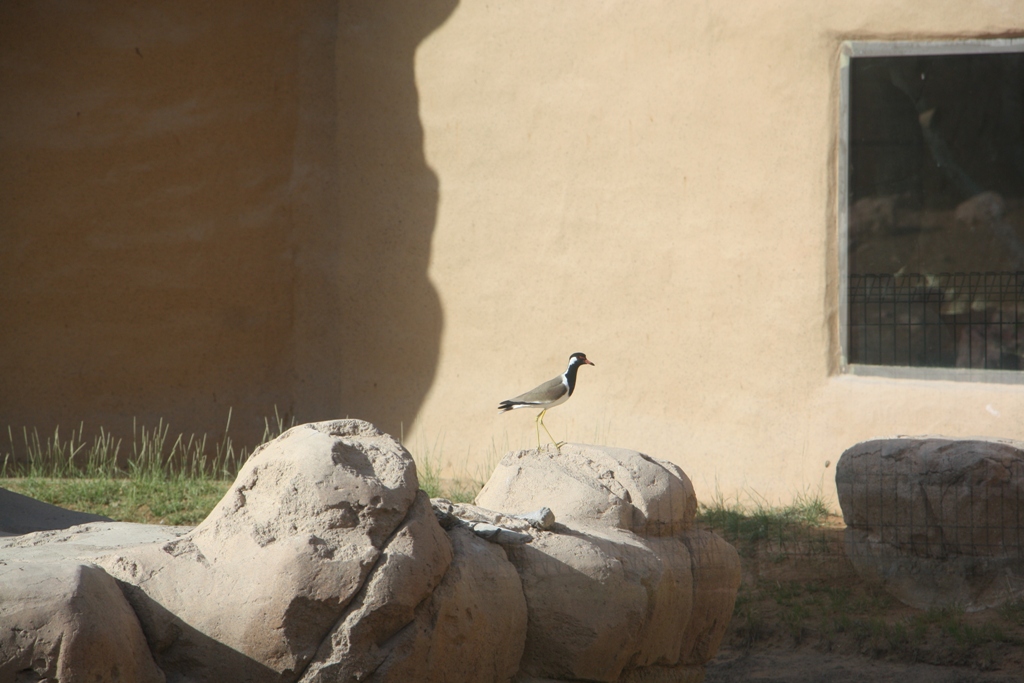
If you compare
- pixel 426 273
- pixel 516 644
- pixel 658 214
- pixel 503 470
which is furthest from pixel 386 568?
pixel 426 273

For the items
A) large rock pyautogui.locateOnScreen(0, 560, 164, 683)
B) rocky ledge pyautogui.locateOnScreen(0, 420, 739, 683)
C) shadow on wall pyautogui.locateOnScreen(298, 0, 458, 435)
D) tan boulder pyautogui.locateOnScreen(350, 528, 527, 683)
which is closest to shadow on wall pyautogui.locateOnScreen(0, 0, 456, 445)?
shadow on wall pyautogui.locateOnScreen(298, 0, 458, 435)

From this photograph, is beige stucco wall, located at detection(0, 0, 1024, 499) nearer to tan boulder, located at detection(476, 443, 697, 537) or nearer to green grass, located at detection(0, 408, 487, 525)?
green grass, located at detection(0, 408, 487, 525)

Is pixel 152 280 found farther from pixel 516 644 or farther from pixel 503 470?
pixel 516 644

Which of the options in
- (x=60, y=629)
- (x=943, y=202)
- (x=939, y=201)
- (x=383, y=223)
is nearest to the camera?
(x=60, y=629)

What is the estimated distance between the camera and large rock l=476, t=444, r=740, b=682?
11.9ft

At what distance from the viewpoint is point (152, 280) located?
849 cm

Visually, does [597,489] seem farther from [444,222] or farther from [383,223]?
[383,223]

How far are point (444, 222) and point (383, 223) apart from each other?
57 cm

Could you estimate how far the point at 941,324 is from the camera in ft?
25.0

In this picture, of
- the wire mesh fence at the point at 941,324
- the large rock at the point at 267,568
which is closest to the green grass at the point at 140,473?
the wire mesh fence at the point at 941,324

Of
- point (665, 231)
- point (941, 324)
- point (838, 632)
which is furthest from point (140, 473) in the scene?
point (941, 324)

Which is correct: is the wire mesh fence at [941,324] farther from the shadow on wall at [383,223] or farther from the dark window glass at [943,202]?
the shadow on wall at [383,223]

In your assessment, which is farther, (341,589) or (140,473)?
(140,473)

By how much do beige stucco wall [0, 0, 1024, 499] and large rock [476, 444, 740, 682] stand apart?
2.89 m
